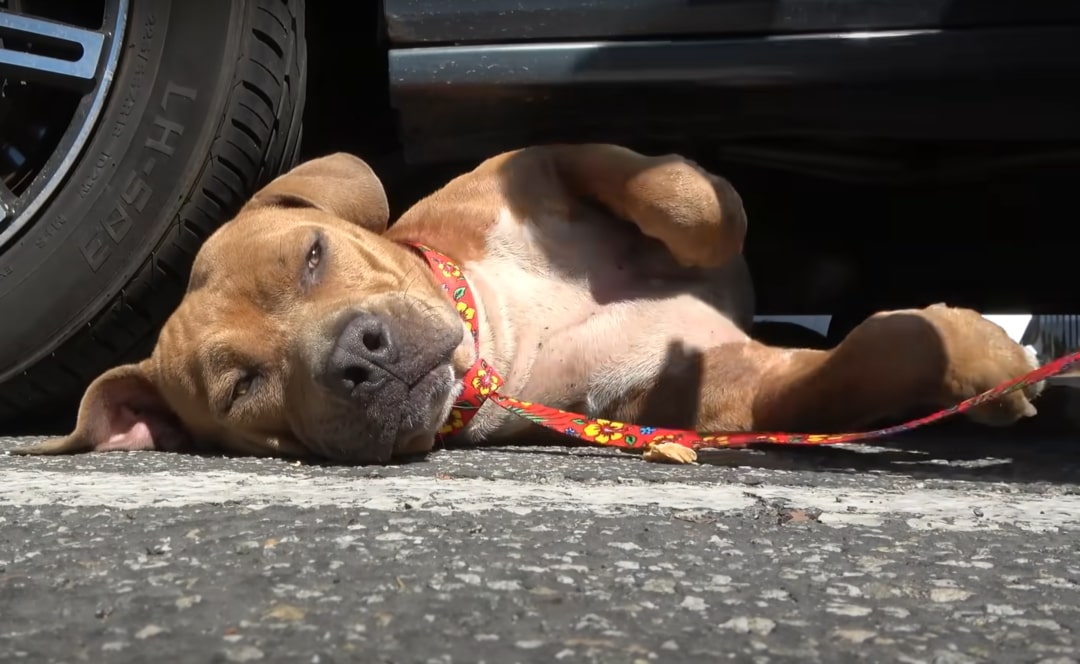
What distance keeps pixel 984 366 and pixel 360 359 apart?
1496mm

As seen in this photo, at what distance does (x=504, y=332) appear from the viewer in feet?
10.8

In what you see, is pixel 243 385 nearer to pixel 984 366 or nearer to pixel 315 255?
pixel 315 255

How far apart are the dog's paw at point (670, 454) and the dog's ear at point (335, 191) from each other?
45.1 inches

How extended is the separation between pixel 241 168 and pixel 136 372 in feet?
2.15

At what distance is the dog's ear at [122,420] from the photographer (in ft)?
10.3

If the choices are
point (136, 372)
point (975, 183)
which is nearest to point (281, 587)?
point (136, 372)

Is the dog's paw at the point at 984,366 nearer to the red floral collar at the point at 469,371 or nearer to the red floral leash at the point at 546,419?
the red floral leash at the point at 546,419

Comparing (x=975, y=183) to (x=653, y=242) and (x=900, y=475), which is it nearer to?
(x=653, y=242)

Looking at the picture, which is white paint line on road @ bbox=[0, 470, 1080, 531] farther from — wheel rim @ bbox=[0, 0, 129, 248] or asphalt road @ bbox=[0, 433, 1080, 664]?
wheel rim @ bbox=[0, 0, 129, 248]

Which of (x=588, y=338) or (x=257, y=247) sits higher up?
(x=257, y=247)

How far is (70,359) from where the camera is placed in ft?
11.2

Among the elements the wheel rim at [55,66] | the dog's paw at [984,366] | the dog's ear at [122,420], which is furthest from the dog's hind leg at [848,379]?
the wheel rim at [55,66]

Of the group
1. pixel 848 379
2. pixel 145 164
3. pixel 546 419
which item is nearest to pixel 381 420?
pixel 546 419

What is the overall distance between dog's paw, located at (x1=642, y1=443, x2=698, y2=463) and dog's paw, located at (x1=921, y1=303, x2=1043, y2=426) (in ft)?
2.12
